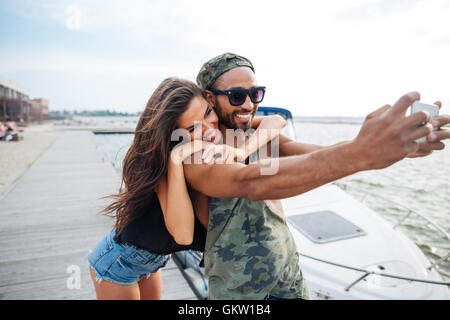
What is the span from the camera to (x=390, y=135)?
2.76 ft

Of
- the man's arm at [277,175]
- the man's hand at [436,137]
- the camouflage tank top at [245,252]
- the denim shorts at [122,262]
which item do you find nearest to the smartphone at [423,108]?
the man's hand at [436,137]

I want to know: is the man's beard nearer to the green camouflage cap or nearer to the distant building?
the green camouflage cap

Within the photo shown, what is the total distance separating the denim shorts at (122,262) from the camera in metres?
1.83

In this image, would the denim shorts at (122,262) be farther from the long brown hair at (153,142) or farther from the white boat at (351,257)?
the white boat at (351,257)

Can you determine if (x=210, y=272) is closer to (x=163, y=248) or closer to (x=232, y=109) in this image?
(x=163, y=248)

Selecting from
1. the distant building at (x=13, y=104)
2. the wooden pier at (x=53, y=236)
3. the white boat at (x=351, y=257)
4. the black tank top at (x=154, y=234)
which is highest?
the distant building at (x=13, y=104)

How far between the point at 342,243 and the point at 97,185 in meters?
7.46

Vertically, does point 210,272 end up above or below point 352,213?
above

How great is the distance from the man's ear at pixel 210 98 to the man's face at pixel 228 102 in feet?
0.08

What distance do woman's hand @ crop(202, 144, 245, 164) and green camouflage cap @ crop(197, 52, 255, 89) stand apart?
1.89 feet

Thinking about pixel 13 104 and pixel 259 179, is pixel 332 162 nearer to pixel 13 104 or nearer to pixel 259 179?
pixel 259 179

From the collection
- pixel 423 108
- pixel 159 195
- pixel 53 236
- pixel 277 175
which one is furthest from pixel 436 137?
pixel 53 236
